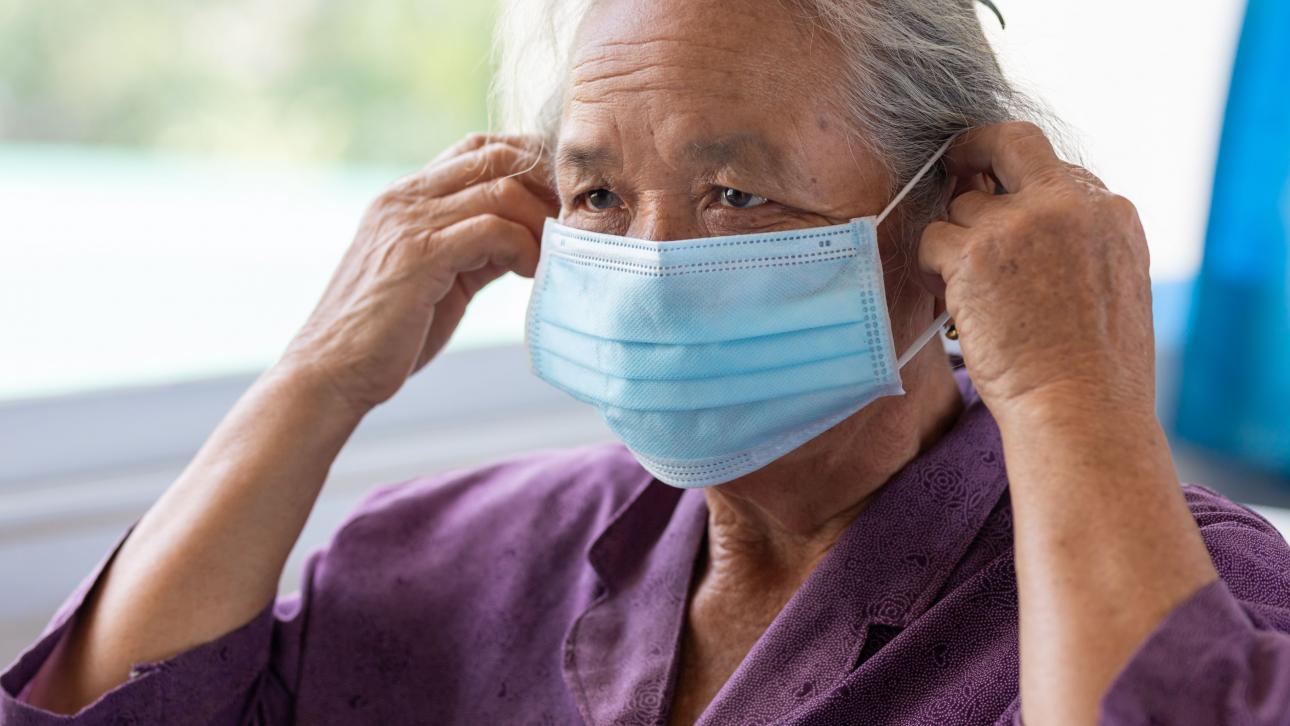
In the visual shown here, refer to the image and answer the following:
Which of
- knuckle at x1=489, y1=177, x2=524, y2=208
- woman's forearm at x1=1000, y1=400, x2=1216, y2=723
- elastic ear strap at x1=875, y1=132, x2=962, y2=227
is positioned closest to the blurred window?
knuckle at x1=489, y1=177, x2=524, y2=208

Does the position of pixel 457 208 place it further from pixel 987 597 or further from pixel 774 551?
pixel 987 597

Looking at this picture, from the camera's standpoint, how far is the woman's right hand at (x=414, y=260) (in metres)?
1.55

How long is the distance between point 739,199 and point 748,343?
0.14m

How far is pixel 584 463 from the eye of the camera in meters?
1.67

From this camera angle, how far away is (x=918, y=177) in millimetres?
1288

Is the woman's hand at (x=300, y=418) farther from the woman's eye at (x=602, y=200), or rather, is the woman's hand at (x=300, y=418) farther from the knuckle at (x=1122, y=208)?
the knuckle at (x=1122, y=208)

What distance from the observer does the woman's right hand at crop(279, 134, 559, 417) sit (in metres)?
1.55

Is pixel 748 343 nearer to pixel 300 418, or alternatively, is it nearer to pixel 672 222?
pixel 672 222

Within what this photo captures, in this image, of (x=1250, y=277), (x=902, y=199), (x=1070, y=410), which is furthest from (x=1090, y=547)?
(x=1250, y=277)

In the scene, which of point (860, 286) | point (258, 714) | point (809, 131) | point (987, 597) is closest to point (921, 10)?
point (809, 131)

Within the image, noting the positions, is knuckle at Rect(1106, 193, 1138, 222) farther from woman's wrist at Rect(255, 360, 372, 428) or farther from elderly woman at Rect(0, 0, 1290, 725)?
woman's wrist at Rect(255, 360, 372, 428)

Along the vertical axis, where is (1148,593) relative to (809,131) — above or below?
below

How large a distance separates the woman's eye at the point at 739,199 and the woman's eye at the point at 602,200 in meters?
0.13

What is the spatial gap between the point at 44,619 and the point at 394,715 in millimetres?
1056
